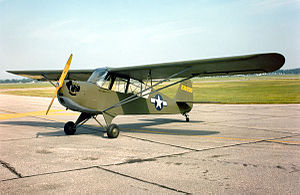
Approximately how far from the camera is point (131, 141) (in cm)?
834

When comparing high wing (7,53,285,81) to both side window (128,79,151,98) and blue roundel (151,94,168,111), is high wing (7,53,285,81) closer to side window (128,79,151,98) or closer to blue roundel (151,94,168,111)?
side window (128,79,151,98)

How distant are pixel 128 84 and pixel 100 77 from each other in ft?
4.06

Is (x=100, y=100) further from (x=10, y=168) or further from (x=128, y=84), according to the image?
(x=10, y=168)

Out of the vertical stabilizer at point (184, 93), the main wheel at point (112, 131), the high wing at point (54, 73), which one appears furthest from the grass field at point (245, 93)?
the main wheel at point (112, 131)

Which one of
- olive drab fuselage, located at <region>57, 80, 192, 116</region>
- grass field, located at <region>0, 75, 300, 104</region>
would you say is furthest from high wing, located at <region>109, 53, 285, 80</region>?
grass field, located at <region>0, 75, 300, 104</region>

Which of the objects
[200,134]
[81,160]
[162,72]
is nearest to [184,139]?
[200,134]

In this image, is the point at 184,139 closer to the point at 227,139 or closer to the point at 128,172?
the point at 227,139

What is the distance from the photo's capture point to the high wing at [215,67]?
752cm

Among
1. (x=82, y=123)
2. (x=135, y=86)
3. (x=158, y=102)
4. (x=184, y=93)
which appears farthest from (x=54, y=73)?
(x=184, y=93)

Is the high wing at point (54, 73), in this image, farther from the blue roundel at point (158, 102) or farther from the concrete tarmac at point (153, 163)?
the concrete tarmac at point (153, 163)

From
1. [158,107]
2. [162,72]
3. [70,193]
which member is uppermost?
[162,72]

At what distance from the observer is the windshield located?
932 centimetres

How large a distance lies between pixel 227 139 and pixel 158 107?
352 centimetres

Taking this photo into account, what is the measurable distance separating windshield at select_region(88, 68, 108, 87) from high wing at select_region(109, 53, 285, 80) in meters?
0.23
